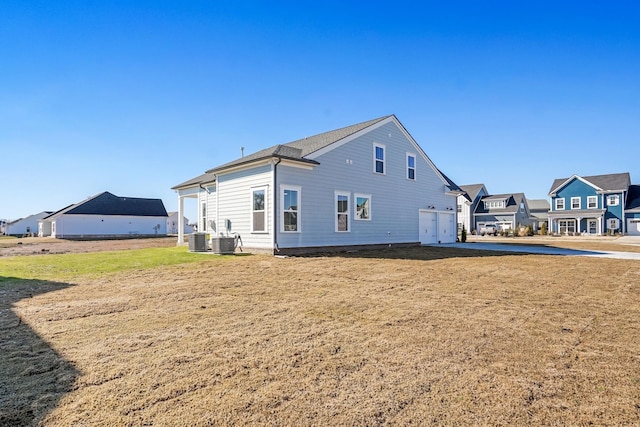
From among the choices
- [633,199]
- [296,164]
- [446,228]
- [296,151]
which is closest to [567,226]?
[633,199]

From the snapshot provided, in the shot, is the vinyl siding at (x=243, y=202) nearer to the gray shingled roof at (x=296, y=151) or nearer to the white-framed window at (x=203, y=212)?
the gray shingled roof at (x=296, y=151)

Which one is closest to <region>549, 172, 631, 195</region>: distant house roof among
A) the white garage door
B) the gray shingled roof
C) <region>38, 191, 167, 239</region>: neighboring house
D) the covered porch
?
the covered porch

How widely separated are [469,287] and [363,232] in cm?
902

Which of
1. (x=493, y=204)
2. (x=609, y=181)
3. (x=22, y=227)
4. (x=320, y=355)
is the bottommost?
(x=320, y=355)

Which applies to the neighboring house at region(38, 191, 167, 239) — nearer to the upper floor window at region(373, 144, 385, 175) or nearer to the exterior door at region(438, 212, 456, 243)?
the upper floor window at region(373, 144, 385, 175)

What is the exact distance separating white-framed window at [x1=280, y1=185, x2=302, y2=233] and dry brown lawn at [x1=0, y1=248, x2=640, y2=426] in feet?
20.3

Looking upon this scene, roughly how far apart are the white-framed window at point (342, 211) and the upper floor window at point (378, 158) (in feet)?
8.57

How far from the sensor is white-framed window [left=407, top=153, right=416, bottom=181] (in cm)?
1936

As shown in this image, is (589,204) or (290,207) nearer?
(290,207)

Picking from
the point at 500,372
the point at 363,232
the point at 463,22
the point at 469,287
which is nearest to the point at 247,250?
the point at 363,232

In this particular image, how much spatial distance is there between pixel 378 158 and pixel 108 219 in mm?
41787

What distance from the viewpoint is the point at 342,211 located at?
15.7 m

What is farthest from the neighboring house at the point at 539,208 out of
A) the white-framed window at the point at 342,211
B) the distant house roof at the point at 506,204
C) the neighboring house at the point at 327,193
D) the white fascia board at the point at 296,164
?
the white fascia board at the point at 296,164

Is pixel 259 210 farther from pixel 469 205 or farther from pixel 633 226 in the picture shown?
pixel 633 226
